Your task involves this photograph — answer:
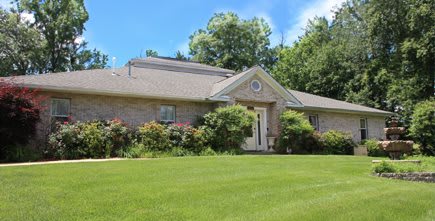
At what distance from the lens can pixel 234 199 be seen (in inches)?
288

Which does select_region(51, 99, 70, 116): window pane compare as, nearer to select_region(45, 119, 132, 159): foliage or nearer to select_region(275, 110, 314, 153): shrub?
select_region(45, 119, 132, 159): foliage

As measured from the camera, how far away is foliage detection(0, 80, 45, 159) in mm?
13883

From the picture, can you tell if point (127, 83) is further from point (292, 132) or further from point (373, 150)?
point (373, 150)

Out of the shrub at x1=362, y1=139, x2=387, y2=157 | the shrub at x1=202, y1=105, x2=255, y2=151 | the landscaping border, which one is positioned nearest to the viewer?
the landscaping border

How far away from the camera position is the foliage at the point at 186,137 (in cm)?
1720

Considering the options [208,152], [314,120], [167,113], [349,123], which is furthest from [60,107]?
[349,123]

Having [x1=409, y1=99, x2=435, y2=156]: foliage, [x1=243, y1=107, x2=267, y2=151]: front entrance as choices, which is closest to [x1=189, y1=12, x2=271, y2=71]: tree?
[x1=243, y1=107, x2=267, y2=151]: front entrance

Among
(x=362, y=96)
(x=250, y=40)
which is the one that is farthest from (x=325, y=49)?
(x=250, y=40)

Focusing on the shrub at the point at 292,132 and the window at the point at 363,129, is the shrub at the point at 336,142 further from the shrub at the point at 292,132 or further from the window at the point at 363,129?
the window at the point at 363,129

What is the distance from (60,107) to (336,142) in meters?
14.7

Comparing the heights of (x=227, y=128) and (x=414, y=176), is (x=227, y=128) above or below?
above

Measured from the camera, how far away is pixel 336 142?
22000 millimetres

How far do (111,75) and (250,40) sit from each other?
97.6ft

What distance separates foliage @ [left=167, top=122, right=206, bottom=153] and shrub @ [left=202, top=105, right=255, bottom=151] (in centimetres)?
64
